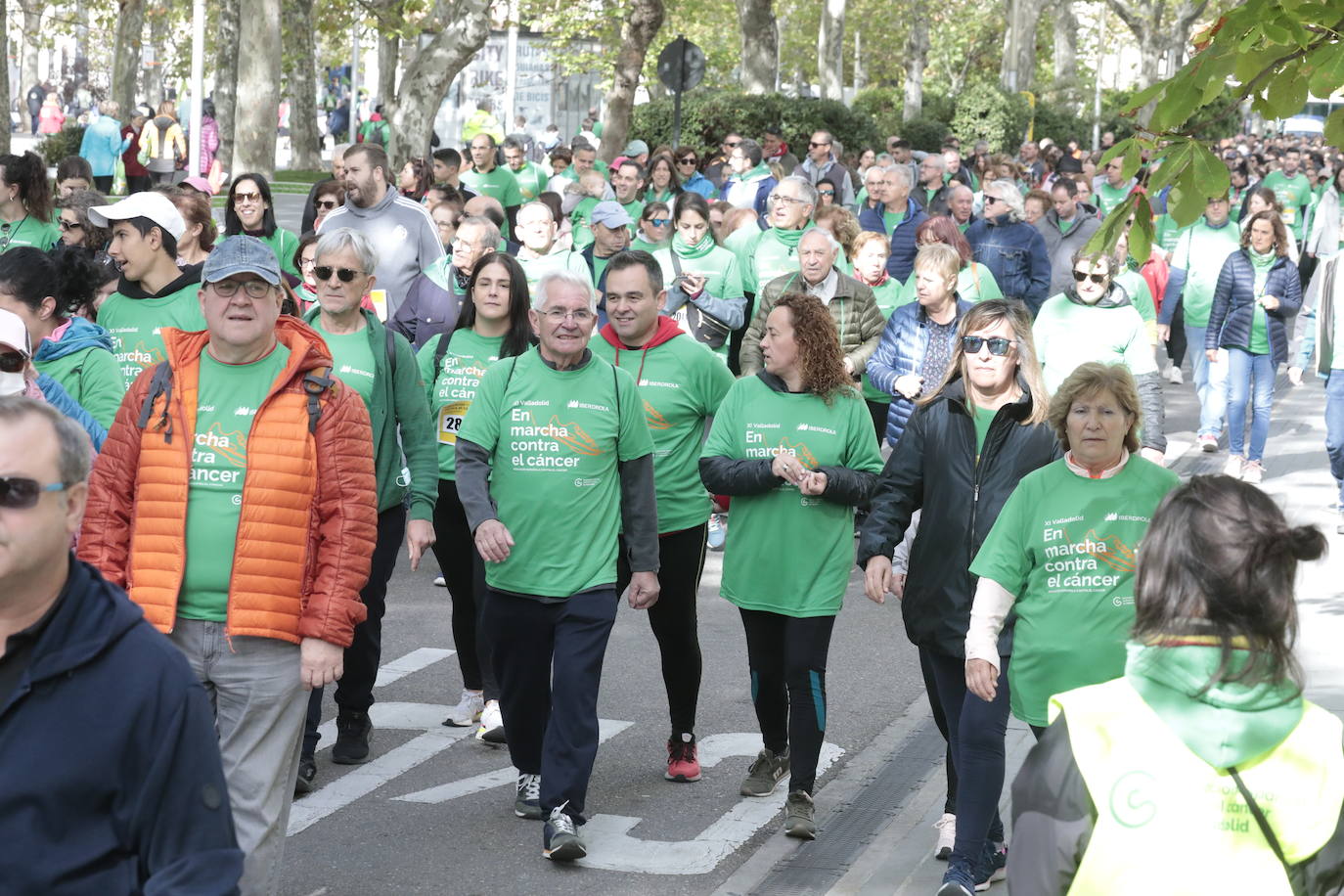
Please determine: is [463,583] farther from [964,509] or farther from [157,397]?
[157,397]

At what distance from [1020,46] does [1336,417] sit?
4290cm

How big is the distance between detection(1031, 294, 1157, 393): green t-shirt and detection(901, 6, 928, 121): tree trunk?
34740mm

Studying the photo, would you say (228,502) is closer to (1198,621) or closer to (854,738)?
(1198,621)

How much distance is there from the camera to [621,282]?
7.25 m

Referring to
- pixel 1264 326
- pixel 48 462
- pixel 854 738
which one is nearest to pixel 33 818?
pixel 48 462

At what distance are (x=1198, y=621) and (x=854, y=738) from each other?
16.9 feet

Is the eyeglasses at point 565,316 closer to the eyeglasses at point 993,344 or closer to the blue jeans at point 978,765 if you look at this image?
the eyeglasses at point 993,344

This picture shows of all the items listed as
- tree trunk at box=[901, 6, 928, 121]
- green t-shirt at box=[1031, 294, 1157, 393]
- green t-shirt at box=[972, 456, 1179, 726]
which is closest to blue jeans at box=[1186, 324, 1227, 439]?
green t-shirt at box=[1031, 294, 1157, 393]

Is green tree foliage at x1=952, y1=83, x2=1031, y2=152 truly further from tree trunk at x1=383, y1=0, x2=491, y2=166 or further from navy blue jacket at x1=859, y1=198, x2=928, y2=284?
navy blue jacket at x1=859, y1=198, x2=928, y2=284

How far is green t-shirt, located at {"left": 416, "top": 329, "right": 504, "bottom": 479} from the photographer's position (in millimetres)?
7707

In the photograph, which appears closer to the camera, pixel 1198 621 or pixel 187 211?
pixel 1198 621

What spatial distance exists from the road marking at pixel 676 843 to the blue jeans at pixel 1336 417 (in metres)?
6.20

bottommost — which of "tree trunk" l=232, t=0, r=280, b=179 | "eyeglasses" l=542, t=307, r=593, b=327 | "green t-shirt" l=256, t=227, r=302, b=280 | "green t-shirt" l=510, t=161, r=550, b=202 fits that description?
"eyeglasses" l=542, t=307, r=593, b=327

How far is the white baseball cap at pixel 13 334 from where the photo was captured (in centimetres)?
514
